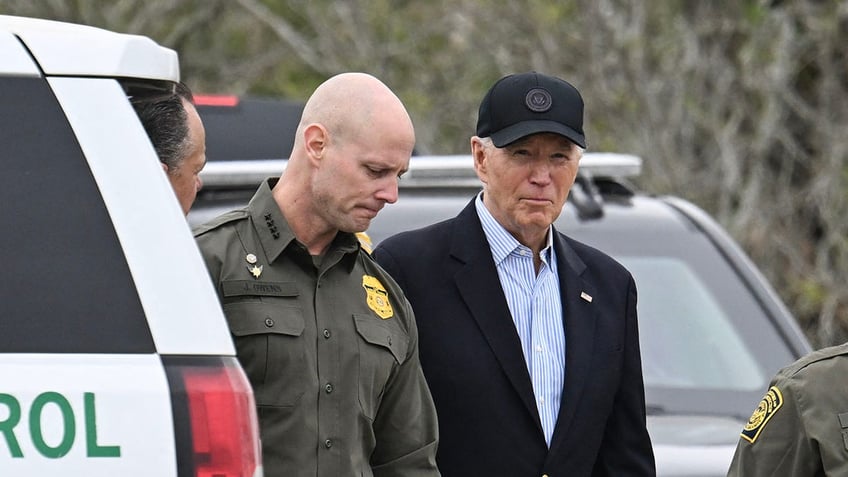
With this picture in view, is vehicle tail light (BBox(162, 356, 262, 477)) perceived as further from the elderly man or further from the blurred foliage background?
the blurred foliage background

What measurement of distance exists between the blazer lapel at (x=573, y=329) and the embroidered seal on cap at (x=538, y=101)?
0.35 metres

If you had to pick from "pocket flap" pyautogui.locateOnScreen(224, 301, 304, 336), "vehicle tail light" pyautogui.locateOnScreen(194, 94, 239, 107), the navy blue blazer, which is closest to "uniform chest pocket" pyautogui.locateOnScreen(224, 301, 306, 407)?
"pocket flap" pyautogui.locateOnScreen(224, 301, 304, 336)

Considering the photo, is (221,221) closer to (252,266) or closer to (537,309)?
(252,266)

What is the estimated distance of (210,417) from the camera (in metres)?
2.51

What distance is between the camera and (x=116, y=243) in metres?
2.53

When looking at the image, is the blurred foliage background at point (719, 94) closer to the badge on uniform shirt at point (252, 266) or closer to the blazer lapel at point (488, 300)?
the blazer lapel at point (488, 300)

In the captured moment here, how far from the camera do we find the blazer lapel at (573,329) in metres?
3.41

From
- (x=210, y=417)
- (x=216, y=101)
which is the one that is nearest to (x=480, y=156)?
(x=210, y=417)

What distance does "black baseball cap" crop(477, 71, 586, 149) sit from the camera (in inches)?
134

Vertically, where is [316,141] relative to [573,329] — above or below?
above

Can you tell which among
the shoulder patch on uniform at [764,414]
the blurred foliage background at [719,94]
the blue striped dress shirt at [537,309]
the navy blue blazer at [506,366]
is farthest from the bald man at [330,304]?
the blurred foliage background at [719,94]

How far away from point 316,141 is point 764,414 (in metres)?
1.03

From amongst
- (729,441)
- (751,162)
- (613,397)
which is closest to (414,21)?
(751,162)

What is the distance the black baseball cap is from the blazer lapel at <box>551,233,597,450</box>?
30 centimetres
